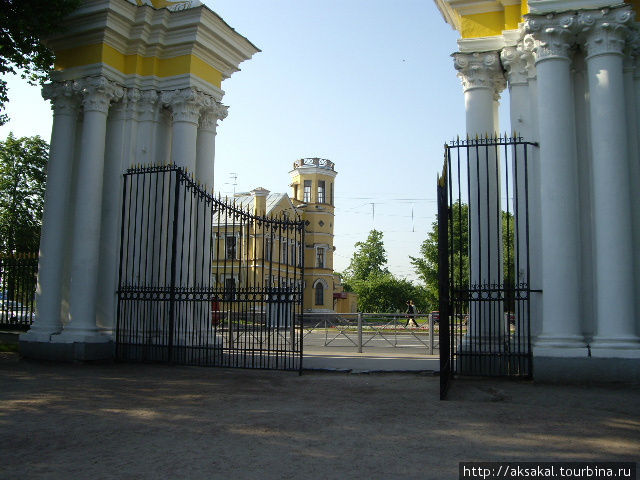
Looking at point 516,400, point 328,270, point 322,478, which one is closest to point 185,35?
point 516,400

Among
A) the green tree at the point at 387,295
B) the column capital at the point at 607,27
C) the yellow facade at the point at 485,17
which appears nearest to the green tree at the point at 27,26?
the yellow facade at the point at 485,17

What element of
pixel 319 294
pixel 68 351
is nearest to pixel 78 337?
pixel 68 351

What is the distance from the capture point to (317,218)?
61.6 meters

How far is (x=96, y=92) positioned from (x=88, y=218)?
255 centimetres

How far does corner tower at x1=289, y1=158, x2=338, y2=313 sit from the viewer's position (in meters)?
60.0

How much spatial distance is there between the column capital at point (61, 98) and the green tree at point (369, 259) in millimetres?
69338

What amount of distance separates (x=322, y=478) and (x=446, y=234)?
4.26 m

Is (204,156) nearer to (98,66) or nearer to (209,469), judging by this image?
(98,66)

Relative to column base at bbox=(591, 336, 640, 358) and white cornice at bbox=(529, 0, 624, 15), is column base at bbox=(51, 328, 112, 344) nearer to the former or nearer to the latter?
column base at bbox=(591, 336, 640, 358)

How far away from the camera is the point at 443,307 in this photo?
766cm

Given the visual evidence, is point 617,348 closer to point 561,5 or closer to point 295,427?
point 295,427

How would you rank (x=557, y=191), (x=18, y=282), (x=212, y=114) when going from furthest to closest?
(x=18, y=282), (x=212, y=114), (x=557, y=191)

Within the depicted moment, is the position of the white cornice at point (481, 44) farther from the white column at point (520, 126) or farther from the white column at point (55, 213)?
the white column at point (55, 213)

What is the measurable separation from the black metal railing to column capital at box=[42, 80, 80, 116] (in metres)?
4.22
